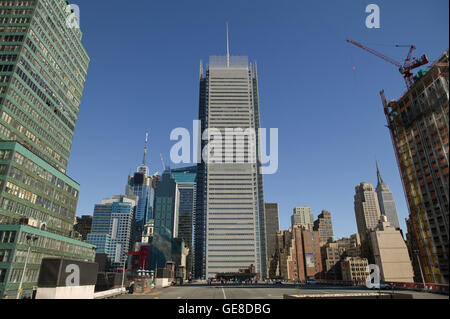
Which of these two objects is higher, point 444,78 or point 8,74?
point 8,74

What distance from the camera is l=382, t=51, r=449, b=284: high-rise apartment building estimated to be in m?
17.2

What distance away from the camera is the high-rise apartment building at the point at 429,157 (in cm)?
1723

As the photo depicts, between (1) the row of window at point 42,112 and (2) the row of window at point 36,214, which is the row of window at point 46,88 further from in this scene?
(2) the row of window at point 36,214

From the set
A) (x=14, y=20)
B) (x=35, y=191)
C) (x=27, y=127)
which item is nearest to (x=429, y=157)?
(x=35, y=191)

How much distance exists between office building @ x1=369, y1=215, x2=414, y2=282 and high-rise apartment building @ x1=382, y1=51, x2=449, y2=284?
18534 cm

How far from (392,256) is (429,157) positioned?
199201 millimetres

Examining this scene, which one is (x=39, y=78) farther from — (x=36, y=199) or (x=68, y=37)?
(x=36, y=199)

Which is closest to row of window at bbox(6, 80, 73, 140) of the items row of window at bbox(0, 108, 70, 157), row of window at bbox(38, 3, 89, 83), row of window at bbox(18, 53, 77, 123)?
row of window at bbox(0, 108, 70, 157)

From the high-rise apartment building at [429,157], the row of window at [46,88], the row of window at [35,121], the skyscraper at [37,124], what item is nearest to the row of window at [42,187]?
the skyscraper at [37,124]

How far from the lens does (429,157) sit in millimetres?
19000

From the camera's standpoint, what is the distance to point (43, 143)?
333ft

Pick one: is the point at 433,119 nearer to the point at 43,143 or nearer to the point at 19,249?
the point at 19,249
